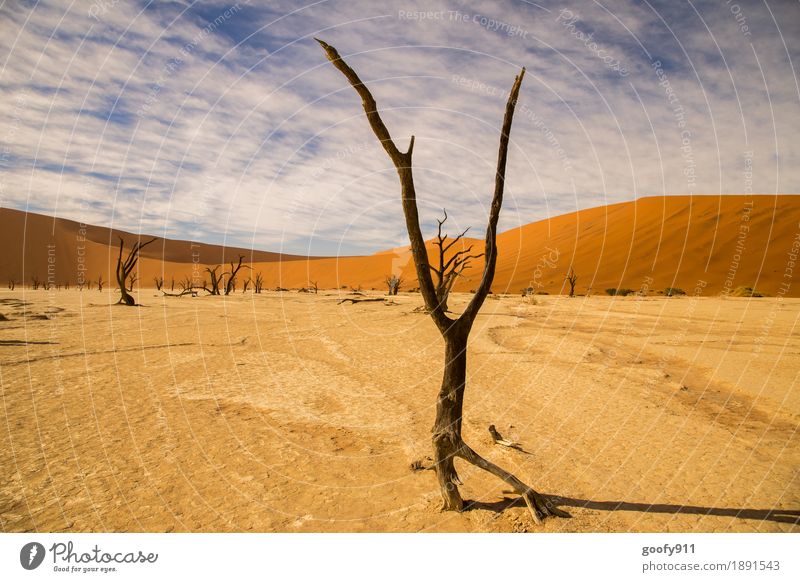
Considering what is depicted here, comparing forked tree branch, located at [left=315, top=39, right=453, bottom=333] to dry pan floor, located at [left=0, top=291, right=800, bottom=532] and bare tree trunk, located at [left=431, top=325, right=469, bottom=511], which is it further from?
dry pan floor, located at [left=0, top=291, right=800, bottom=532]

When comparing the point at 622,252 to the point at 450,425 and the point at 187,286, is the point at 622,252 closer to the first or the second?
the point at 450,425

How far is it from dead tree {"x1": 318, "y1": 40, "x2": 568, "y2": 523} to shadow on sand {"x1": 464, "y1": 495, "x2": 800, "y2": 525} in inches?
9.9

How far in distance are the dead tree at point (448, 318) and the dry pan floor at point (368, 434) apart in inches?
11.2

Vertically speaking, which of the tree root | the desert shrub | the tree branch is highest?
the tree branch

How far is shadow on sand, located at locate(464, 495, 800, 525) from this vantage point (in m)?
4.23

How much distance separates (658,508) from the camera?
4.36 m

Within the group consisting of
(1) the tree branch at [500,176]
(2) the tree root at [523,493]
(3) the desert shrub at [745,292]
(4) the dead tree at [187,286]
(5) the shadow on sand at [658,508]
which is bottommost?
(5) the shadow on sand at [658,508]

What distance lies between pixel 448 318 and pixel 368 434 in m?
3.19

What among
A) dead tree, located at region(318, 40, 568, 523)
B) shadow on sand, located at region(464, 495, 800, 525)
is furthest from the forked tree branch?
shadow on sand, located at region(464, 495, 800, 525)

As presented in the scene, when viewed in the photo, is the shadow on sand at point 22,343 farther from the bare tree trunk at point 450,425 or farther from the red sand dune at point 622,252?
the red sand dune at point 622,252

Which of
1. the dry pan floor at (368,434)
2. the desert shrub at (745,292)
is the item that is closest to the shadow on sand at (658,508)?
the dry pan floor at (368,434)

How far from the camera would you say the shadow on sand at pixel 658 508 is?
423 centimetres

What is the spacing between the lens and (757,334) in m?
15.2

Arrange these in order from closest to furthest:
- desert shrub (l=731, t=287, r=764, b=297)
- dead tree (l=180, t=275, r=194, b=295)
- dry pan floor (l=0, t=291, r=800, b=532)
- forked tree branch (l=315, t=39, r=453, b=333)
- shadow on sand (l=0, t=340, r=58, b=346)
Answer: forked tree branch (l=315, t=39, r=453, b=333) < dry pan floor (l=0, t=291, r=800, b=532) < shadow on sand (l=0, t=340, r=58, b=346) < desert shrub (l=731, t=287, r=764, b=297) < dead tree (l=180, t=275, r=194, b=295)
